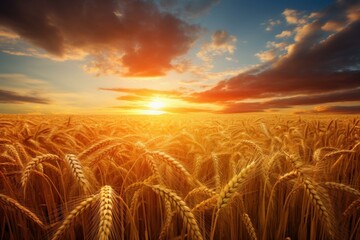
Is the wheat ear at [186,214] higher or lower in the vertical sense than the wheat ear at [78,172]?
lower

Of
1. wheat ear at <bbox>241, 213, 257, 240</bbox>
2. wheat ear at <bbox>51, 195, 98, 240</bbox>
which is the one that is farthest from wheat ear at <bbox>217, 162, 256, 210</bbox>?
wheat ear at <bbox>51, 195, 98, 240</bbox>

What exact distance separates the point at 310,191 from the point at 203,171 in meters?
2.04

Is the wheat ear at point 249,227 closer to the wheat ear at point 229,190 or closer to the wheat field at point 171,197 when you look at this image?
the wheat field at point 171,197

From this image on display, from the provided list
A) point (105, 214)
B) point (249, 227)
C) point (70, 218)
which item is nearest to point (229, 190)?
point (249, 227)

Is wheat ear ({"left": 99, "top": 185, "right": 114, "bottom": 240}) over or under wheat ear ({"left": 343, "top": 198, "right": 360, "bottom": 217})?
over

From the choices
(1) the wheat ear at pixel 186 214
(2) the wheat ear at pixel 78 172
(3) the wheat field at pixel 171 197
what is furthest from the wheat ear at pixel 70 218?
(1) the wheat ear at pixel 186 214

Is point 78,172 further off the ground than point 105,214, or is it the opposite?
point 78,172

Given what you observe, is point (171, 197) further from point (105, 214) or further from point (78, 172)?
point (78, 172)

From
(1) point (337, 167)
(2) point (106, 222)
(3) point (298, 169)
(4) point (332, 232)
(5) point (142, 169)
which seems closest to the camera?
(2) point (106, 222)

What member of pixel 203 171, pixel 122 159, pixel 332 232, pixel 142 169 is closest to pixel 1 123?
pixel 122 159

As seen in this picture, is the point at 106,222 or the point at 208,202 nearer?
the point at 106,222

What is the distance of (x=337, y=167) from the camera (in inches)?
138

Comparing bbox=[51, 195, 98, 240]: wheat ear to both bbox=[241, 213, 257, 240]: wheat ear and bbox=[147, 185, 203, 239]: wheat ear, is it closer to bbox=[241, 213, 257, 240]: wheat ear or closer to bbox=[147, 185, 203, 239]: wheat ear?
bbox=[147, 185, 203, 239]: wheat ear

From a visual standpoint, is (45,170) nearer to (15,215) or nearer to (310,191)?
(15,215)
